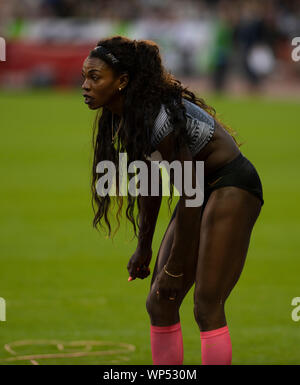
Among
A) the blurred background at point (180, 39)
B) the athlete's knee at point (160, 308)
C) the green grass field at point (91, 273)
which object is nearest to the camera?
the athlete's knee at point (160, 308)

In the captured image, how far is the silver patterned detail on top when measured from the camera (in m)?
5.04

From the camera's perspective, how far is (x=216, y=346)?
530 cm

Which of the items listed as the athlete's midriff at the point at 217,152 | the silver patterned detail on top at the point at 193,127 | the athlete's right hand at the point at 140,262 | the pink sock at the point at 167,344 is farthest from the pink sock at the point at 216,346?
the silver patterned detail on top at the point at 193,127

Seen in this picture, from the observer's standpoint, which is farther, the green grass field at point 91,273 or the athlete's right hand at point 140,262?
the green grass field at point 91,273

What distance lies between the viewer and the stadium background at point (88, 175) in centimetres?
746

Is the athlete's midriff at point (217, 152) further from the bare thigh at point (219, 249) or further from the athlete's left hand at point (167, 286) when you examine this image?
the athlete's left hand at point (167, 286)

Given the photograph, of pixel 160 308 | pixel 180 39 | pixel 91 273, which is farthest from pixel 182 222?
pixel 180 39

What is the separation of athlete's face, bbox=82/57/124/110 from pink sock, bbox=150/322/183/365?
1.41 m

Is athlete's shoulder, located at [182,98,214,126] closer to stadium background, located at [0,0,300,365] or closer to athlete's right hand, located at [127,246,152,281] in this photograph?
stadium background, located at [0,0,300,365]

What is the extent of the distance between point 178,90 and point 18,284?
4246mm

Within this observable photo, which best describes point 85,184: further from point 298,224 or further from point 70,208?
point 298,224

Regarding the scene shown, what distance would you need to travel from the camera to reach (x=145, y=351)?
6.92 metres

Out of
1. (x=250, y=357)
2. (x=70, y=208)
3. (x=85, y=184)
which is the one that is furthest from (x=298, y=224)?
(x=250, y=357)

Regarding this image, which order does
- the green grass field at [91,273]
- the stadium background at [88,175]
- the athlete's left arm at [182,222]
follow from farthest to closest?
the stadium background at [88,175]
the green grass field at [91,273]
the athlete's left arm at [182,222]
